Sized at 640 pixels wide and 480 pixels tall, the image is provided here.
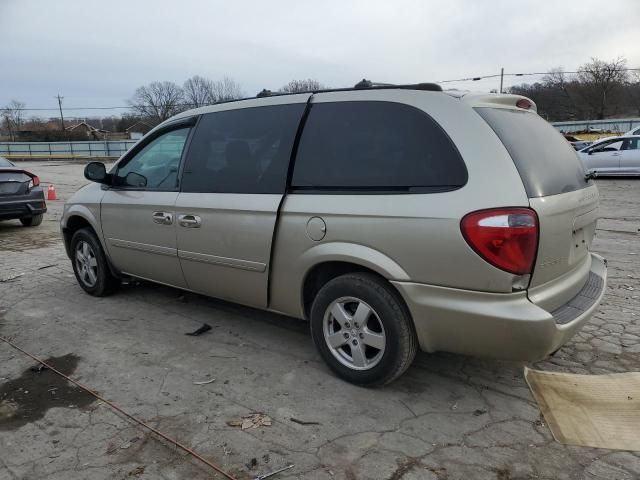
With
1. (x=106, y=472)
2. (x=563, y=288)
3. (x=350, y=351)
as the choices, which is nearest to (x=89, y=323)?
(x=106, y=472)

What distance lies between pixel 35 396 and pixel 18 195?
281 inches

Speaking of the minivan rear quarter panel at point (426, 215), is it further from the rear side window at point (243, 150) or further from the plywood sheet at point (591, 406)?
the plywood sheet at point (591, 406)

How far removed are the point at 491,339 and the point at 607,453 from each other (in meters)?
0.79

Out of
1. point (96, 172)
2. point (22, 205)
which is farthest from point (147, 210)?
point (22, 205)

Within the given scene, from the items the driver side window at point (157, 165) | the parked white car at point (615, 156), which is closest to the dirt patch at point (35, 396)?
the driver side window at point (157, 165)

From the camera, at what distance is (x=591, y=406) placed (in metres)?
3.00

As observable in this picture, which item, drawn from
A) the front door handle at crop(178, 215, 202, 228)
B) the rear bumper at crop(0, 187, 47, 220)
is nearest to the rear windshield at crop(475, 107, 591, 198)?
the front door handle at crop(178, 215, 202, 228)

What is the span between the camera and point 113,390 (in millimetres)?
3307

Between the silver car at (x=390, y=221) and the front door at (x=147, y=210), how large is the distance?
0.18 ft

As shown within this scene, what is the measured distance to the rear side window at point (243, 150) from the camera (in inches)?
138

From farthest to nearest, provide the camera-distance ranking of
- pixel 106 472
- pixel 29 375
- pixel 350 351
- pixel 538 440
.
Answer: pixel 29 375 → pixel 350 351 → pixel 538 440 → pixel 106 472

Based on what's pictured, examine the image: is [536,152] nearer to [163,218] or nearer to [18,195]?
[163,218]

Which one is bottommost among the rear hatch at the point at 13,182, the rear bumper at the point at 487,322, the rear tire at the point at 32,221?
the rear tire at the point at 32,221

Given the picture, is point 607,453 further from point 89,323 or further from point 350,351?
point 89,323
